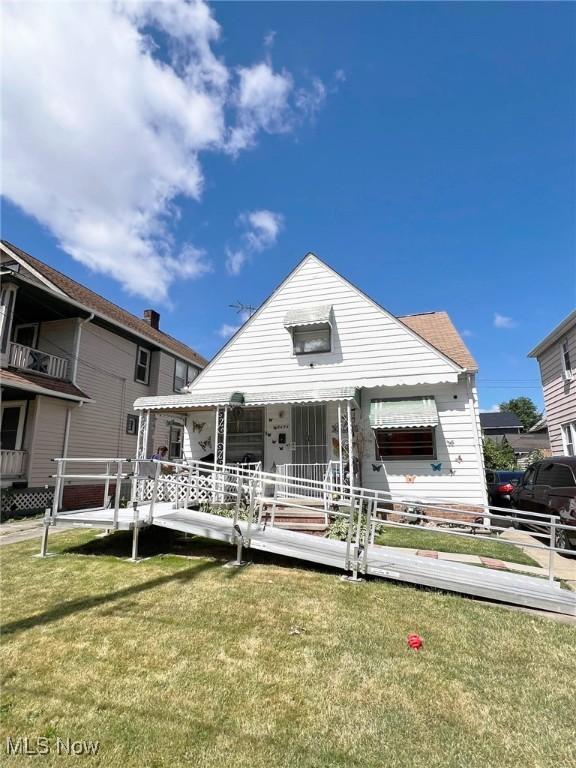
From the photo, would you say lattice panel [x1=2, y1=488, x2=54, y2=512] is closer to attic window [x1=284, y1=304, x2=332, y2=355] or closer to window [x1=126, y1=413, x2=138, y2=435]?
window [x1=126, y1=413, x2=138, y2=435]

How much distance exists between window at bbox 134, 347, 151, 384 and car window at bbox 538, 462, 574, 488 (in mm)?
18290

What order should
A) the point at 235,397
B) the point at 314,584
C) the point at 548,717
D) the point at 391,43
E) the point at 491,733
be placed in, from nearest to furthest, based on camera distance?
the point at 491,733, the point at 548,717, the point at 314,584, the point at 391,43, the point at 235,397

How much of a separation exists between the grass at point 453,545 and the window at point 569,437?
8.60m

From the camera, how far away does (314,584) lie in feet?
18.7

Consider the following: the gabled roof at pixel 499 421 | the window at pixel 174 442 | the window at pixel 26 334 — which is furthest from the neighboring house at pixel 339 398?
the gabled roof at pixel 499 421

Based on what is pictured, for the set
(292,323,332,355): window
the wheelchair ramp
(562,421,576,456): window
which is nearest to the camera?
the wheelchair ramp

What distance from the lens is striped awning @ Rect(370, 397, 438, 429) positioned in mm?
11125

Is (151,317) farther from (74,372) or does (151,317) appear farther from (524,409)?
(524,409)

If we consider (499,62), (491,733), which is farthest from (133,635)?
(499,62)

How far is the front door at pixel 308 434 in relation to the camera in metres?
12.3

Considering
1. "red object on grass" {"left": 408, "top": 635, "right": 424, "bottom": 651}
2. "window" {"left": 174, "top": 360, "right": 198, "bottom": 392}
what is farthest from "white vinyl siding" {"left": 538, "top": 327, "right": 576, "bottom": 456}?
"window" {"left": 174, "top": 360, "right": 198, "bottom": 392}

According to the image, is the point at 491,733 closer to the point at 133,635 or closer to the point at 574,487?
the point at 133,635

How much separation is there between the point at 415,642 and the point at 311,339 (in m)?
→ 10.1

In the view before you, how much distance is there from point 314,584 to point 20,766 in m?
3.92
